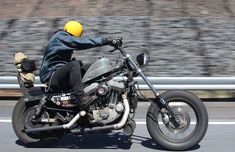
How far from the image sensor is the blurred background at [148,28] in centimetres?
1127

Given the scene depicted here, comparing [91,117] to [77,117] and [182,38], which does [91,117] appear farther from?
[182,38]

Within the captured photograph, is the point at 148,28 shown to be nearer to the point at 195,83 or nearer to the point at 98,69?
the point at 195,83

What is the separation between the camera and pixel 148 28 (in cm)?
1308

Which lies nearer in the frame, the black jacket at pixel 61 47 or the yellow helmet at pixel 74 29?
the black jacket at pixel 61 47

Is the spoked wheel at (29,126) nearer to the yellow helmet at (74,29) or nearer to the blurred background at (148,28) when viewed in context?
the yellow helmet at (74,29)

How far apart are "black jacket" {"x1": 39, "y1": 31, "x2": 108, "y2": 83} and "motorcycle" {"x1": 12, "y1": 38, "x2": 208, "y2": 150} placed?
0.27m

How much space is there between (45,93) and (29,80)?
1.16ft

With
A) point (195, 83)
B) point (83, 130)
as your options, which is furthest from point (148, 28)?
point (83, 130)

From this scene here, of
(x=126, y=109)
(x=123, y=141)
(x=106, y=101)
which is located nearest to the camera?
(x=126, y=109)

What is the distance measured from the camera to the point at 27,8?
1543 centimetres

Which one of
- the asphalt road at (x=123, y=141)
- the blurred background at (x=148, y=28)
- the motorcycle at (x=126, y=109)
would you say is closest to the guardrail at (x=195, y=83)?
the asphalt road at (x=123, y=141)

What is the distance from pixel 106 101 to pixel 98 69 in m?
0.40

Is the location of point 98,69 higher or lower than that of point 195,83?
higher

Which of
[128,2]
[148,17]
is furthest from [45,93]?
[128,2]
